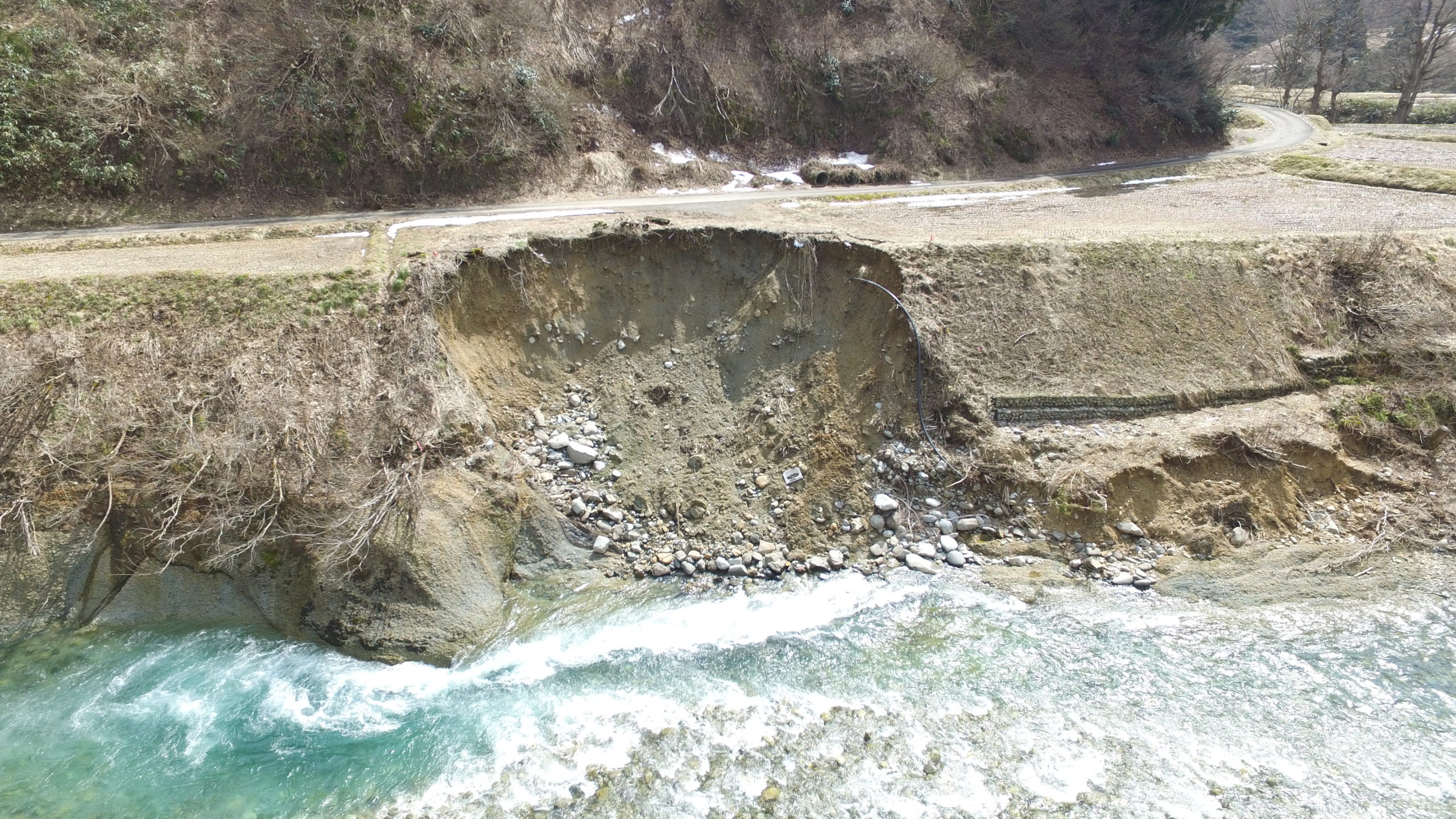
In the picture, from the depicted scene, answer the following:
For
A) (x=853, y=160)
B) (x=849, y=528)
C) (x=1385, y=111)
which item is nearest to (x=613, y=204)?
(x=853, y=160)

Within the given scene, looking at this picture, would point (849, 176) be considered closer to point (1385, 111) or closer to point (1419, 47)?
point (1419, 47)

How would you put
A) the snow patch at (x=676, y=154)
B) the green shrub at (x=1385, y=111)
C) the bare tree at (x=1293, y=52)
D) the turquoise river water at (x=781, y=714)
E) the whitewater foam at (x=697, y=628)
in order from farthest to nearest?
1. the bare tree at (x=1293, y=52)
2. the green shrub at (x=1385, y=111)
3. the snow patch at (x=676, y=154)
4. the whitewater foam at (x=697, y=628)
5. the turquoise river water at (x=781, y=714)

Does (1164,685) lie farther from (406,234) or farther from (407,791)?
(406,234)

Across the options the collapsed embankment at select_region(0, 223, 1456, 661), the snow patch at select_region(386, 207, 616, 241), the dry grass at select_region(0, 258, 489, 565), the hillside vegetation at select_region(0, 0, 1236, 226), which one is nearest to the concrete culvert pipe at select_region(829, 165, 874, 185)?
the hillside vegetation at select_region(0, 0, 1236, 226)

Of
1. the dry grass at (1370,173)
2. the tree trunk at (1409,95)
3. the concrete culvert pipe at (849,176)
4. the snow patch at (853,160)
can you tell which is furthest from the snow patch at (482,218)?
the tree trunk at (1409,95)

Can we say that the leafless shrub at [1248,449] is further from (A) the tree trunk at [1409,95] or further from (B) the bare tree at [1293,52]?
(B) the bare tree at [1293,52]

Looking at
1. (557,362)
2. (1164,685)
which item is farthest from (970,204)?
(1164,685)

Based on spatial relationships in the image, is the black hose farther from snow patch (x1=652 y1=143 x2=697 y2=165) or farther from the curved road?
snow patch (x1=652 y1=143 x2=697 y2=165)
